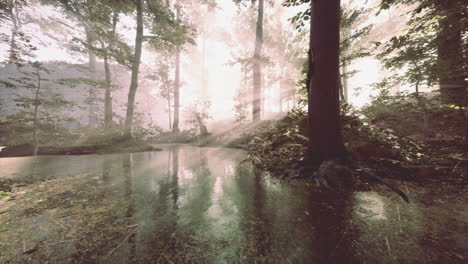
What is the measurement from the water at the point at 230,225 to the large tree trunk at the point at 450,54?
3.97 metres

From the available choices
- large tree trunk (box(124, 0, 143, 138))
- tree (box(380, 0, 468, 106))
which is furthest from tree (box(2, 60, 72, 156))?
tree (box(380, 0, 468, 106))

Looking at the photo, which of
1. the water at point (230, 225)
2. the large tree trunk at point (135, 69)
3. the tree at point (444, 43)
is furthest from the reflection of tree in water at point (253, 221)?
the large tree trunk at point (135, 69)

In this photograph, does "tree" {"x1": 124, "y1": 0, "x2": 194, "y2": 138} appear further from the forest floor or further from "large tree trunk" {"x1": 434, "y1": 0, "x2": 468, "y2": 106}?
"large tree trunk" {"x1": 434, "y1": 0, "x2": 468, "y2": 106}

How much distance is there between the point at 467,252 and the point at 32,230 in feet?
11.8

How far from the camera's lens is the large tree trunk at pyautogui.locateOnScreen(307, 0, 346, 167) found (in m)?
3.21

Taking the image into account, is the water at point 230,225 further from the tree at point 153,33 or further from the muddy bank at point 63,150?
the tree at point 153,33

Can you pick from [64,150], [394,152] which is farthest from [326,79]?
[64,150]

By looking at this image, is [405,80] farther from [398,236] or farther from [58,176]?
[58,176]

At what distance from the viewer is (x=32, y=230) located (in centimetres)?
155

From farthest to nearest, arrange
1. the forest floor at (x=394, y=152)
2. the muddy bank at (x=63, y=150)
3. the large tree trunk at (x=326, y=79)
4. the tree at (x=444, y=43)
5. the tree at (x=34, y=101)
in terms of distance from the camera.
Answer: the tree at (x=34, y=101) → the muddy bank at (x=63, y=150) → the tree at (x=444, y=43) → the large tree trunk at (x=326, y=79) → the forest floor at (x=394, y=152)

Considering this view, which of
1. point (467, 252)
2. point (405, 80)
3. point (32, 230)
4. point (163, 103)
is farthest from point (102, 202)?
point (163, 103)

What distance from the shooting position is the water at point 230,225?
122cm

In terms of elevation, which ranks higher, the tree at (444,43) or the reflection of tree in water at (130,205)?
the tree at (444,43)

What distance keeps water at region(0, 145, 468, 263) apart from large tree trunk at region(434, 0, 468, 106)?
3969 millimetres
